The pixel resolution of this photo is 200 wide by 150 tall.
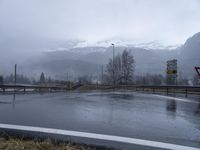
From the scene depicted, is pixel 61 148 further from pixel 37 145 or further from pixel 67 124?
pixel 67 124

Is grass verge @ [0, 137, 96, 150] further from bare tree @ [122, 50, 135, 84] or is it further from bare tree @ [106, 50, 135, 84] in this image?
bare tree @ [122, 50, 135, 84]

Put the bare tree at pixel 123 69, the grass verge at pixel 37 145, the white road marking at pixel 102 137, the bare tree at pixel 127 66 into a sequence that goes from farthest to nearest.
Result: the bare tree at pixel 127 66 < the bare tree at pixel 123 69 < the white road marking at pixel 102 137 < the grass verge at pixel 37 145

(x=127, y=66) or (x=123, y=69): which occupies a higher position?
(x=127, y=66)

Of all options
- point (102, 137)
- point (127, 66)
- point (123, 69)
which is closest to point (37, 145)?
point (102, 137)

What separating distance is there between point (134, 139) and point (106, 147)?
1180mm

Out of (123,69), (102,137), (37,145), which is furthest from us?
(123,69)

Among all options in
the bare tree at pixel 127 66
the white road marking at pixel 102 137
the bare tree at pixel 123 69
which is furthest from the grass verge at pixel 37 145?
the bare tree at pixel 127 66

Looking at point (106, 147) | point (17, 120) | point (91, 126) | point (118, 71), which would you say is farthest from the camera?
point (118, 71)

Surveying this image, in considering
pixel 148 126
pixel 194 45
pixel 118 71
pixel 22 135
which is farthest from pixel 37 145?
pixel 194 45

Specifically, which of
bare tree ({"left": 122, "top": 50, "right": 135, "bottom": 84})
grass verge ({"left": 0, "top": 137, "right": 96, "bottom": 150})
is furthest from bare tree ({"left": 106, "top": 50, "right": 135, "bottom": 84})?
grass verge ({"left": 0, "top": 137, "right": 96, "bottom": 150})

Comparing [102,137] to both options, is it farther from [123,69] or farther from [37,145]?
[123,69]

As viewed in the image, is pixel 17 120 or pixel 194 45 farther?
pixel 194 45

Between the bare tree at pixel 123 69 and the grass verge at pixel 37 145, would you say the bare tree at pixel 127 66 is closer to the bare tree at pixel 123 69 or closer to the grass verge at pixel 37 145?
the bare tree at pixel 123 69

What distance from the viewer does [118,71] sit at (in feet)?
269
